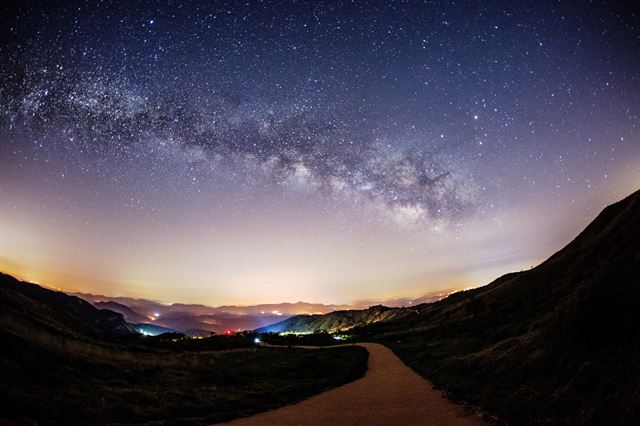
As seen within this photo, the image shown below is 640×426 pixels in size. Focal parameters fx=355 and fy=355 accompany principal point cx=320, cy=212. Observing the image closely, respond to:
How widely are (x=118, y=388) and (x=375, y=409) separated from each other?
11239 mm

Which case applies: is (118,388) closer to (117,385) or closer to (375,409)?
(117,385)

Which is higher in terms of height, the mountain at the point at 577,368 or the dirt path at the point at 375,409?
the mountain at the point at 577,368

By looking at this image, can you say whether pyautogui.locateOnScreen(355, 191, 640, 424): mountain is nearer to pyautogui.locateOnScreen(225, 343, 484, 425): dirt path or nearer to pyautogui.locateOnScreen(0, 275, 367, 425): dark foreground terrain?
pyautogui.locateOnScreen(225, 343, 484, 425): dirt path

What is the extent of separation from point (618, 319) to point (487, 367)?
6.08 meters

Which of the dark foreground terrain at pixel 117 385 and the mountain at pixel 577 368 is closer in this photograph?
the mountain at pixel 577 368

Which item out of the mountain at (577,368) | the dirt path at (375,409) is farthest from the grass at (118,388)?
the mountain at (577,368)

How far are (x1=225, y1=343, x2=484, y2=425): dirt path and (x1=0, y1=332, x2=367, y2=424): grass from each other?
116 cm

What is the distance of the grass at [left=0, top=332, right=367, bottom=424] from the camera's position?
37.5 ft

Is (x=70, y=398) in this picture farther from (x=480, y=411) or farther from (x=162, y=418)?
(x=480, y=411)

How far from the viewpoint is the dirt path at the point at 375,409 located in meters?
11.3

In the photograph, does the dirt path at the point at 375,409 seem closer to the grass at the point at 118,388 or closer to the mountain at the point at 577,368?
the mountain at the point at 577,368

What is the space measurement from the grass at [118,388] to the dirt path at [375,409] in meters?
1.16

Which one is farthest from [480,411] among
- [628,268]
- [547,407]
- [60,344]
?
[60,344]

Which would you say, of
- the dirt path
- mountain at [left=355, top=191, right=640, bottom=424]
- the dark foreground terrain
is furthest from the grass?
mountain at [left=355, top=191, right=640, bottom=424]
